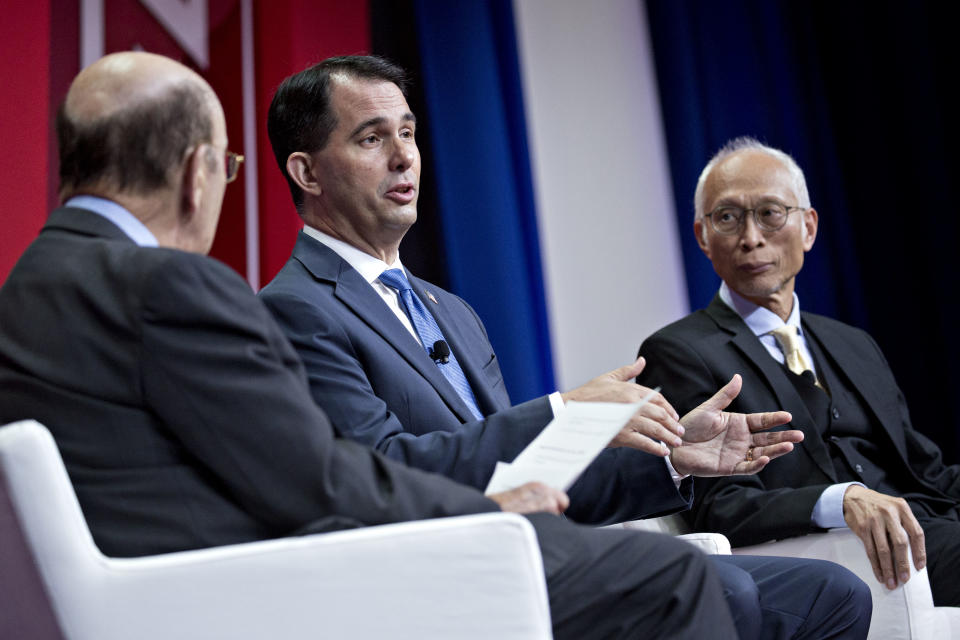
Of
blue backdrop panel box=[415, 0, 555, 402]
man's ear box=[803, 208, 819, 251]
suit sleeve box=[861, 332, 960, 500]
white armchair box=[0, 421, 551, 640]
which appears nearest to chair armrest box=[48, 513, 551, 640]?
white armchair box=[0, 421, 551, 640]

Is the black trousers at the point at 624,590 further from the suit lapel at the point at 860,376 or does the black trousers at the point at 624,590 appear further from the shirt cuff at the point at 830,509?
the suit lapel at the point at 860,376

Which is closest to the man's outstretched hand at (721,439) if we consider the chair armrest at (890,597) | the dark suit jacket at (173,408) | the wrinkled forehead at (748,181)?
the chair armrest at (890,597)

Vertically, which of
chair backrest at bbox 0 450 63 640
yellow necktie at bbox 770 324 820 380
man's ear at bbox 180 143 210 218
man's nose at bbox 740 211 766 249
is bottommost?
chair backrest at bbox 0 450 63 640

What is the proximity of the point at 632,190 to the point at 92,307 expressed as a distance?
10.7 ft

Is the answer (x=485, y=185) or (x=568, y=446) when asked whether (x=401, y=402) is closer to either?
(x=568, y=446)

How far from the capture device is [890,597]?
1942 millimetres

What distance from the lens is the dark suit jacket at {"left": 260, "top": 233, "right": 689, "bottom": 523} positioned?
1616 mm

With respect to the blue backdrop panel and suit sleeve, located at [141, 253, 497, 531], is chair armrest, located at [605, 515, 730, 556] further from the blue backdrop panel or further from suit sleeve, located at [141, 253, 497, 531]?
the blue backdrop panel

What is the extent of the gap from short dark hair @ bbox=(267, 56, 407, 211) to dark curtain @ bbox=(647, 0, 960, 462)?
2191 millimetres

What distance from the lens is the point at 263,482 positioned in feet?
3.67

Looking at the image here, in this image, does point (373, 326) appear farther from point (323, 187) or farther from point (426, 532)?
point (426, 532)

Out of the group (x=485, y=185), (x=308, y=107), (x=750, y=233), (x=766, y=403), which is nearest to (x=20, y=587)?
(x=308, y=107)

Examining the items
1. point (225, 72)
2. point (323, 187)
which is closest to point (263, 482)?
point (323, 187)

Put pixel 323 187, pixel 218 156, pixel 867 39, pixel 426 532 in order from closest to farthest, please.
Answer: pixel 426 532 < pixel 218 156 < pixel 323 187 < pixel 867 39
